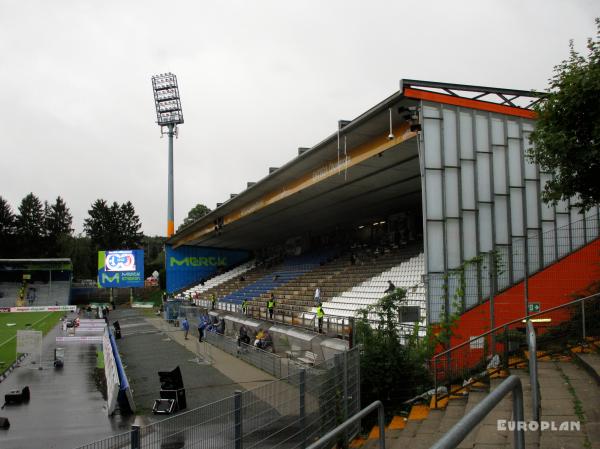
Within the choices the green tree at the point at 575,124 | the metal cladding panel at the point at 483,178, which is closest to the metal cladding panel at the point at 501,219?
the metal cladding panel at the point at 483,178

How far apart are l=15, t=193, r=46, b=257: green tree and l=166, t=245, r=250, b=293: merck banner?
3547 centimetres

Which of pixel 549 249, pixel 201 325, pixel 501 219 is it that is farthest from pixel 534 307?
pixel 201 325

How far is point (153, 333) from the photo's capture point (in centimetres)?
3212

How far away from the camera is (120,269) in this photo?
4653 centimetres

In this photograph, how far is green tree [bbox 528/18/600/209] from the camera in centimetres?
1014

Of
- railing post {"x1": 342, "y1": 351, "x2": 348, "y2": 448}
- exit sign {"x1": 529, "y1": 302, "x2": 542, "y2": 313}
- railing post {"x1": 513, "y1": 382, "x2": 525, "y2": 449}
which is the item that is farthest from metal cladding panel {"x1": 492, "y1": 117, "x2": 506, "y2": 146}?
railing post {"x1": 513, "y1": 382, "x2": 525, "y2": 449}

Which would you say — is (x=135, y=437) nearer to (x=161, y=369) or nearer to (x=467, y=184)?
(x=467, y=184)

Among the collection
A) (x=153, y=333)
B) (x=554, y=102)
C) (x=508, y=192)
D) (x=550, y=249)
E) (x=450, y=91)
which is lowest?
(x=153, y=333)

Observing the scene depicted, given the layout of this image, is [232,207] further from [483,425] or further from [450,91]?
[483,425]

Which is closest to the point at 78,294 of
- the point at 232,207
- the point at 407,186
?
the point at 232,207

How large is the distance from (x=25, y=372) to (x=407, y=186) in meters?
17.2

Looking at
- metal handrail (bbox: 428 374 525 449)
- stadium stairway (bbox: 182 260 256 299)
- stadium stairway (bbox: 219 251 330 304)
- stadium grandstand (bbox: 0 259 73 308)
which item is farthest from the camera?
stadium grandstand (bbox: 0 259 73 308)

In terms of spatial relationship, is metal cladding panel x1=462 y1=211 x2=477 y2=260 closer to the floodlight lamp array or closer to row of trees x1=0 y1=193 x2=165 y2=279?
the floodlight lamp array

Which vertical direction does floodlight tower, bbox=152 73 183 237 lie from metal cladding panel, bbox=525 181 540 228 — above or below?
above
